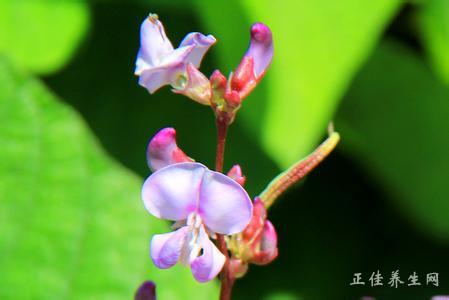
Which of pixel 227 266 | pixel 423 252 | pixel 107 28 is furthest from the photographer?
pixel 107 28

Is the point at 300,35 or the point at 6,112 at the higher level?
the point at 300,35

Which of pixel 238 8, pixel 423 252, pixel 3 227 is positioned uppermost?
pixel 238 8

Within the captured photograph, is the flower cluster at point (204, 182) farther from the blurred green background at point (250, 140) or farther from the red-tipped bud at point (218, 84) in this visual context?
the blurred green background at point (250, 140)

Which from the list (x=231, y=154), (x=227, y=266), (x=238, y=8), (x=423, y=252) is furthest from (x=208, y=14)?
(x=227, y=266)

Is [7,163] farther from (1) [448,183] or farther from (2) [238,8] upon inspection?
(1) [448,183]

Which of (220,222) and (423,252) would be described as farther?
(423,252)

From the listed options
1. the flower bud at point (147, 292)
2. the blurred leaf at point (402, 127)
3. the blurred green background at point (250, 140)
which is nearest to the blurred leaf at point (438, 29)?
the blurred green background at point (250, 140)

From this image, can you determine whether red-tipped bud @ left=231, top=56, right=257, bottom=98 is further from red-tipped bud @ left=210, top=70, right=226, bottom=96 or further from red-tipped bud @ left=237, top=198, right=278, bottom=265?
red-tipped bud @ left=237, top=198, right=278, bottom=265

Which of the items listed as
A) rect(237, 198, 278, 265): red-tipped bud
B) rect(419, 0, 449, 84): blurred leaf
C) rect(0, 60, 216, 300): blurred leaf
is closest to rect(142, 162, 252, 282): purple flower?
rect(237, 198, 278, 265): red-tipped bud
